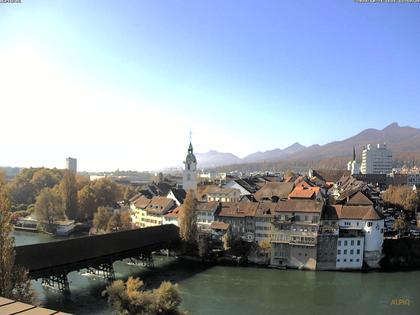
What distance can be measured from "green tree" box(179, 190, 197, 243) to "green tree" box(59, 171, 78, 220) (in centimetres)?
2454

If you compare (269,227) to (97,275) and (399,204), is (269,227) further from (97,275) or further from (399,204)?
(399,204)

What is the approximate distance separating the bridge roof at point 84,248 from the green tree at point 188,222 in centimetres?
133

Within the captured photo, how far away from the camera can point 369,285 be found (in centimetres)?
3222

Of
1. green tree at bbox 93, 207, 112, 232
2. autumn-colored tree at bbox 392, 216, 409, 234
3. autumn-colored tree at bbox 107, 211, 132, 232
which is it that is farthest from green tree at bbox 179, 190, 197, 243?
→ autumn-colored tree at bbox 392, 216, 409, 234

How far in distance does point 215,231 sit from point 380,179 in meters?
49.3

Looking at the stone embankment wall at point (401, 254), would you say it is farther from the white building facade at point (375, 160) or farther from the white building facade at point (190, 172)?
the white building facade at point (375, 160)

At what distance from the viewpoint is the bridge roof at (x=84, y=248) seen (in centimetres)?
2720

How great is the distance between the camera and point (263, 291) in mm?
30047

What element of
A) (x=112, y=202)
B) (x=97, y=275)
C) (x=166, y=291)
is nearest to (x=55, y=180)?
(x=112, y=202)

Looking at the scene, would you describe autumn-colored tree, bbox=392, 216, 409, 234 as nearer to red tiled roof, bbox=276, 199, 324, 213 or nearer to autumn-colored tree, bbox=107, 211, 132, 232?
red tiled roof, bbox=276, 199, 324, 213

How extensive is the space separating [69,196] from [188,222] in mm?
25636

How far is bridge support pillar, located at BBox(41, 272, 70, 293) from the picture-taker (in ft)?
93.0

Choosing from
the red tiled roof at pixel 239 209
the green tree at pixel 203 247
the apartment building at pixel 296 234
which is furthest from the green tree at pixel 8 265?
the red tiled roof at pixel 239 209

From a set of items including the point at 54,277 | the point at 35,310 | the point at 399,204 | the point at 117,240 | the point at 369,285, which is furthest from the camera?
the point at 399,204
